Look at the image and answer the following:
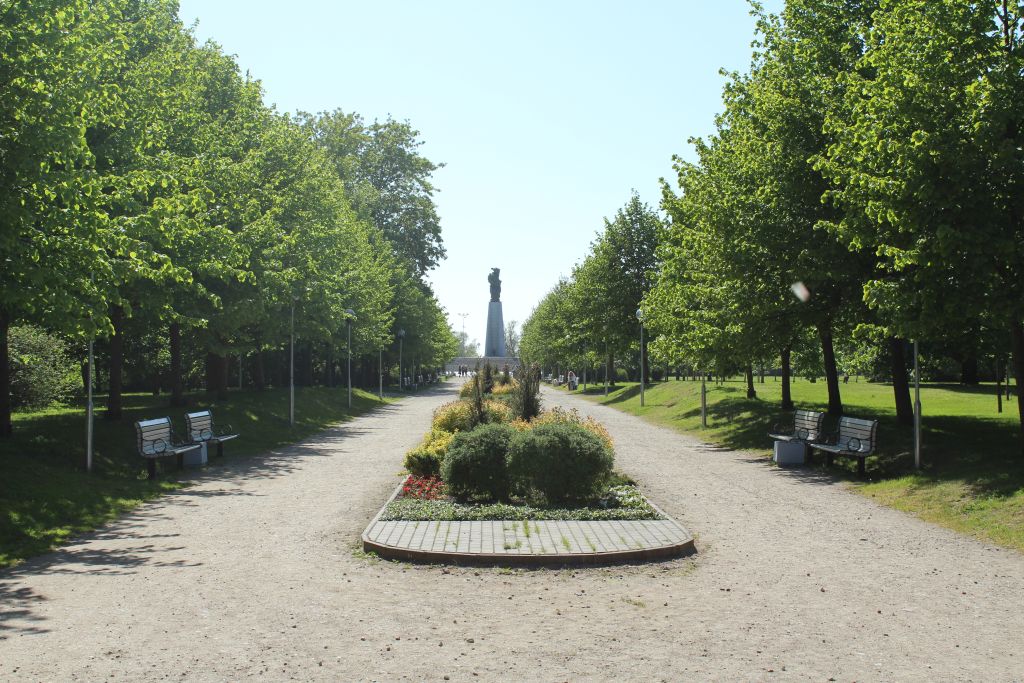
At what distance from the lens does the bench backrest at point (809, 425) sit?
737 inches

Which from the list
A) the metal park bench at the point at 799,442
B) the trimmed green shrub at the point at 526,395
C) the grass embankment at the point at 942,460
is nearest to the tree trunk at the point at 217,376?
the grass embankment at the point at 942,460

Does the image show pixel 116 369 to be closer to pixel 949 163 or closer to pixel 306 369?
pixel 949 163

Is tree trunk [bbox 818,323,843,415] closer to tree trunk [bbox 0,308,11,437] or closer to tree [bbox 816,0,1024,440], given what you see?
tree [bbox 816,0,1024,440]

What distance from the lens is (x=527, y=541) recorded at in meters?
9.64

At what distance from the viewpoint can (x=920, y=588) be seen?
26.2ft

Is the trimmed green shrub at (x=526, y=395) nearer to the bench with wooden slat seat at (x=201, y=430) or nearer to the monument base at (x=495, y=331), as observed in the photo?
A: the bench with wooden slat seat at (x=201, y=430)

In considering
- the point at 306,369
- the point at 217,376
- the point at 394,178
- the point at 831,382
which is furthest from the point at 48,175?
the point at 394,178

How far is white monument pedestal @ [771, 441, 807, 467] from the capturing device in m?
18.4

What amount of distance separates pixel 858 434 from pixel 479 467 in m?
8.01

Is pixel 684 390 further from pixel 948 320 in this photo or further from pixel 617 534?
pixel 617 534

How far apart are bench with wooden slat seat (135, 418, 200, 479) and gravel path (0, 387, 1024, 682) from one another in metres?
4.46

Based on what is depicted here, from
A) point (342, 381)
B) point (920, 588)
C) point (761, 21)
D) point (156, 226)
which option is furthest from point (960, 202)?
point (342, 381)

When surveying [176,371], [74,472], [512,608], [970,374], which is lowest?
[512,608]

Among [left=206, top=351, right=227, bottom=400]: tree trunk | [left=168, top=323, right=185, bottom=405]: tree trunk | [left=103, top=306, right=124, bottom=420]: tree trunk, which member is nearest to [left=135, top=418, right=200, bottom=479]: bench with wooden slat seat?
[left=103, top=306, right=124, bottom=420]: tree trunk
